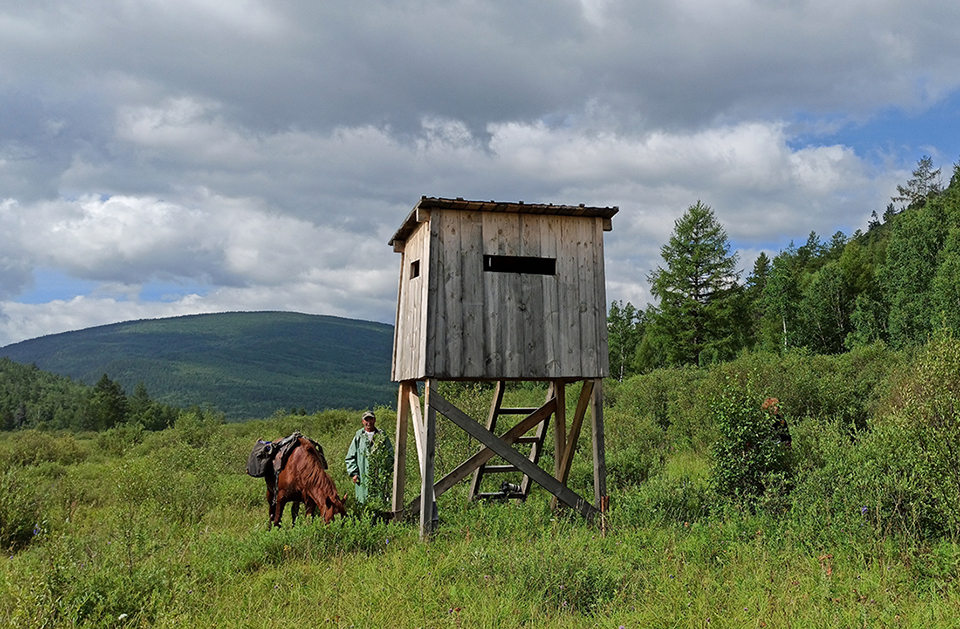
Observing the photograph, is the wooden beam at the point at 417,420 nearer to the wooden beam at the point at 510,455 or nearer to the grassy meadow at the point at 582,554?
the wooden beam at the point at 510,455

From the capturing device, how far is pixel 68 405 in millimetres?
93812

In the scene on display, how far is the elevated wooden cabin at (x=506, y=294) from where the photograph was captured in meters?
10.4

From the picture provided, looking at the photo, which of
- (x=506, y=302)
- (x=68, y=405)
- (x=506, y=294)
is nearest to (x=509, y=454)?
(x=506, y=302)

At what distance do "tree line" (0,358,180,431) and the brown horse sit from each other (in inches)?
1402

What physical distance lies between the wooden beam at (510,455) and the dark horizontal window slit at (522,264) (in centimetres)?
245

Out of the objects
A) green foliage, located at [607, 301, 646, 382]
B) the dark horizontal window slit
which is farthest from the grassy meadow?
green foliage, located at [607, 301, 646, 382]

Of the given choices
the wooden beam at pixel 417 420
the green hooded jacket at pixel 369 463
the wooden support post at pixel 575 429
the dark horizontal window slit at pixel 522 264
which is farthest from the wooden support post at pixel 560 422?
the green hooded jacket at pixel 369 463

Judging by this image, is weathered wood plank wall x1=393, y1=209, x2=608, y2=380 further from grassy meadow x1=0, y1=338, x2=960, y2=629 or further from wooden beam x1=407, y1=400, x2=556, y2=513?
grassy meadow x1=0, y1=338, x2=960, y2=629

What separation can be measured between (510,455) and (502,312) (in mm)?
2424

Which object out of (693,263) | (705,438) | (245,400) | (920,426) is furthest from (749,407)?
(245,400)

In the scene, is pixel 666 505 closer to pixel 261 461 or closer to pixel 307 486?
pixel 307 486

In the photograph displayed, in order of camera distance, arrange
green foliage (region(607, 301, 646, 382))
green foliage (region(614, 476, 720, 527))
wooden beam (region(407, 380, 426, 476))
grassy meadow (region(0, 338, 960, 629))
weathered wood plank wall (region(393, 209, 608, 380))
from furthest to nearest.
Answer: green foliage (region(607, 301, 646, 382)) → wooden beam (region(407, 380, 426, 476)) → weathered wood plank wall (region(393, 209, 608, 380)) → green foliage (region(614, 476, 720, 527)) → grassy meadow (region(0, 338, 960, 629))

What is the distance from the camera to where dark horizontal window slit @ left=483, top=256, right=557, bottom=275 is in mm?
11250

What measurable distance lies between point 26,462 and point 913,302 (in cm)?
5076
